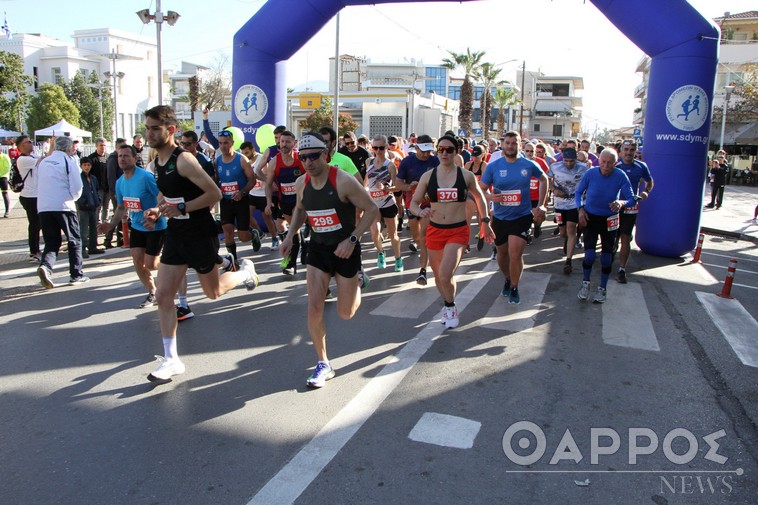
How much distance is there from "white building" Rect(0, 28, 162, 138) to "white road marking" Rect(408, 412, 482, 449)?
61225 millimetres

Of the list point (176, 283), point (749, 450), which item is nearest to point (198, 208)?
point (176, 283)

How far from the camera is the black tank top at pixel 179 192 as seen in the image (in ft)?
15.0

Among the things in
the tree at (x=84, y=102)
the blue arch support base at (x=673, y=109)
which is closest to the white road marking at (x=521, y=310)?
the blue arch support base at (x=673, y=109)

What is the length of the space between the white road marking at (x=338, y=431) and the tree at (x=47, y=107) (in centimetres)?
5110

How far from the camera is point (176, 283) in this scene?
15.1 ft

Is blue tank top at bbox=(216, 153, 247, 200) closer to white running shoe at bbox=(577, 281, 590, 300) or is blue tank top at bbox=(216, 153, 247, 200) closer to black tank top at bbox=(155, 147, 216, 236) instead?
black tank top at bbox=(155, 147, 216, 236)

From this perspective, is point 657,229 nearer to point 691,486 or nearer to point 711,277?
point 711,277

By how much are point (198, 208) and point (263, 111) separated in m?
8.51

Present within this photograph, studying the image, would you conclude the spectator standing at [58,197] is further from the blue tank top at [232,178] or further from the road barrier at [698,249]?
the road barrier at [698,249]

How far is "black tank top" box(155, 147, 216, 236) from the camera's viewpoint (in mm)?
4586

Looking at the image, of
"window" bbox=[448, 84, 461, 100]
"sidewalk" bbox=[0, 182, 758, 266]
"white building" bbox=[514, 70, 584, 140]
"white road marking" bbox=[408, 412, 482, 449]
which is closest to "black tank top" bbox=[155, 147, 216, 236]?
"white road marking" bbox=[408, 412, 482, 449]

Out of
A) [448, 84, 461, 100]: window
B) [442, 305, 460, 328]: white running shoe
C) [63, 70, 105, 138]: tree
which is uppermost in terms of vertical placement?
[448, 84, 461, 100]: window

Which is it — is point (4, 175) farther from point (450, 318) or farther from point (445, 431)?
point (445, 431)

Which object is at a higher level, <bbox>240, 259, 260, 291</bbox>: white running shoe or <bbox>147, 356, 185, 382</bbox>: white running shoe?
<bbox>240, 259, 260, 291</bbox>: white running shoe
